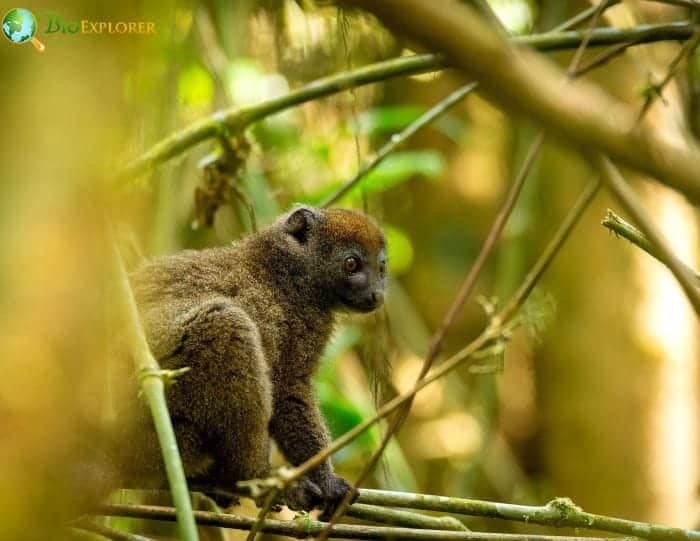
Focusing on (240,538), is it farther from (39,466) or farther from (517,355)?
(517,355)

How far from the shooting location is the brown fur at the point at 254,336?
5445mm

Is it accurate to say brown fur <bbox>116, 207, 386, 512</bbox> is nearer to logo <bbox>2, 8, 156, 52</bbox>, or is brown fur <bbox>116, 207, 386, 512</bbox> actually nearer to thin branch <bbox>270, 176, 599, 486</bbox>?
thin branch <bbox>270, 176, 599, 486</bbox>

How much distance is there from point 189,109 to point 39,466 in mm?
7265

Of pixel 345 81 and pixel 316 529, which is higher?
pixel 345 81

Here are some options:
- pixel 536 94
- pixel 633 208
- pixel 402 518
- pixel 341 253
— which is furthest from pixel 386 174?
pixel 536 94

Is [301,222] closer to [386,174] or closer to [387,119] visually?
[386,174]

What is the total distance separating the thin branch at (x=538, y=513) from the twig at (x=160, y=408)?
1.46 m

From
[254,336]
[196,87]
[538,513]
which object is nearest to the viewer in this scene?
[538,513]

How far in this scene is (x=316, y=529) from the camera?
4680 millimetres

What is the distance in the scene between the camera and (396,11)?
1.86 meters

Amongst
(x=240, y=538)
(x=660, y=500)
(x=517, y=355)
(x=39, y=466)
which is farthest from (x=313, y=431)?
(x=517, y=355)

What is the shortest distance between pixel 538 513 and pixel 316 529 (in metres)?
1.13

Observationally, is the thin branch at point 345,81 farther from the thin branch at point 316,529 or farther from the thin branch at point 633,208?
the thin branch at point 633,208

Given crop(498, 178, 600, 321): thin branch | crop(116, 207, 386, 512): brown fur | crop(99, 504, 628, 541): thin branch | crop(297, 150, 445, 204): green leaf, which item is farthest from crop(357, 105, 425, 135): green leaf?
crop(498, 178, 600, 321): thin branch
